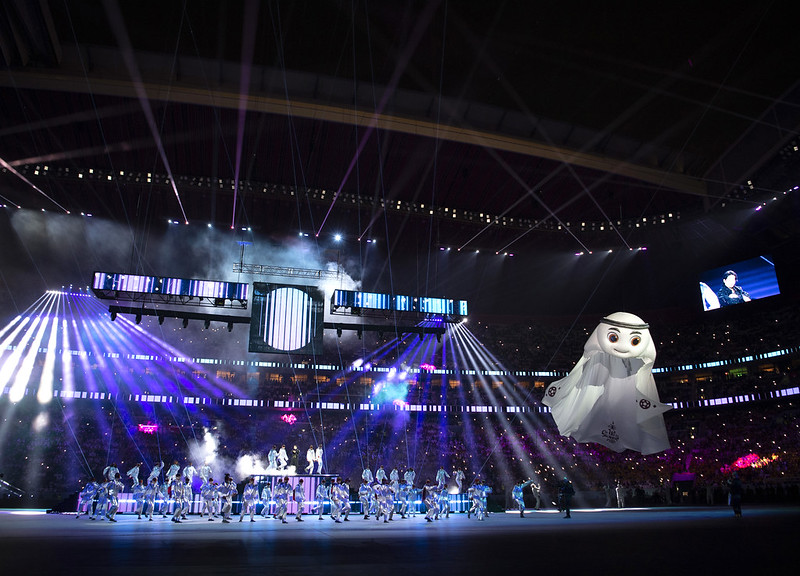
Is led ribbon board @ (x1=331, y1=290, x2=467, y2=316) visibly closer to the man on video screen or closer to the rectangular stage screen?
the rectangular stage screen

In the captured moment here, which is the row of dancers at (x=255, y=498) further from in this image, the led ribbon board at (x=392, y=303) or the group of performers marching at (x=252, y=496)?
the led ribbon board at (x=392, y=303)

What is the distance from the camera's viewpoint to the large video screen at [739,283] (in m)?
27.2

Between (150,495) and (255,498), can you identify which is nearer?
(255,498)

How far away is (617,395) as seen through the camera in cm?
1152

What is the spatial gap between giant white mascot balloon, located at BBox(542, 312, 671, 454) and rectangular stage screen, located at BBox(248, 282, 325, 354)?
1012 cm

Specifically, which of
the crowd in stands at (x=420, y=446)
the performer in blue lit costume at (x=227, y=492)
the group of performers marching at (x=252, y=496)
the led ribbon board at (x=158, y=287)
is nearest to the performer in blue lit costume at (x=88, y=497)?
the group of performers marching at (x=252, y=496)

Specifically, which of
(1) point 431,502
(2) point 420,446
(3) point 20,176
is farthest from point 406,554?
(2) point 420,446

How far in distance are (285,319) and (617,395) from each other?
12.1 meters

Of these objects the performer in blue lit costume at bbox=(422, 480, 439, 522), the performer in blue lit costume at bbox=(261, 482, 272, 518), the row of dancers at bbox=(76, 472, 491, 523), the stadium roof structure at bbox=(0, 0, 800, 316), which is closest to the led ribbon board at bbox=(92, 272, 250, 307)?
the stadium roof structure at bbox=(0, 0, 800, 316)

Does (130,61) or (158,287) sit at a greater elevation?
(130,61)

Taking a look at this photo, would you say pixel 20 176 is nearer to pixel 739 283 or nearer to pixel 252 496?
pixel 252 496

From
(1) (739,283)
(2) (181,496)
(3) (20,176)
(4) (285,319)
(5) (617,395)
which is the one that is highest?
(3) (20,176)

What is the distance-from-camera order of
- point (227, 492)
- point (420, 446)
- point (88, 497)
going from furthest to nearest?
point (420, 446)
point (88, 497)
point (227, 492)

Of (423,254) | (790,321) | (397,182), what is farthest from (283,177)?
(790,321)
